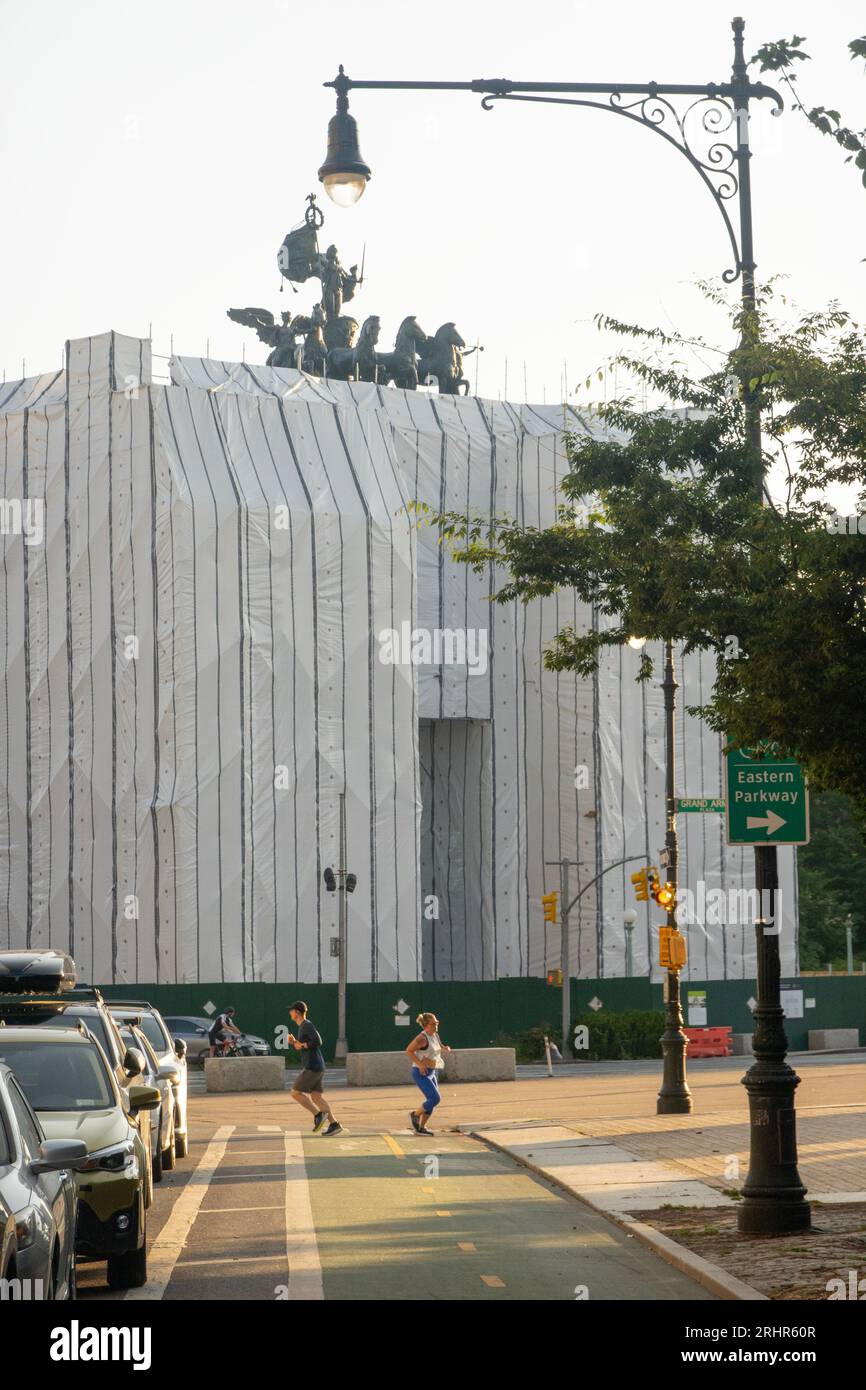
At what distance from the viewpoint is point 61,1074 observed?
12352 millimetres

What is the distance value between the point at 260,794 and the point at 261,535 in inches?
287

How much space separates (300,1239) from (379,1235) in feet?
1.96

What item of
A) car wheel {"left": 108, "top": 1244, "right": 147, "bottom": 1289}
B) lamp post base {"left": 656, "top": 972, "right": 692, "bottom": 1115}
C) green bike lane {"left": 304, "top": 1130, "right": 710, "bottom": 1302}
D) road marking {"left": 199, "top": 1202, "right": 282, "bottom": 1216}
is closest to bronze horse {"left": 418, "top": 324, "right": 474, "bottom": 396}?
lamp post base {"left": 656, "top": 972, "right": 692, "bottom": 1115}

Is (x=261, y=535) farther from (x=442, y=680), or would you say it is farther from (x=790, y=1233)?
(x=790, y=1233)

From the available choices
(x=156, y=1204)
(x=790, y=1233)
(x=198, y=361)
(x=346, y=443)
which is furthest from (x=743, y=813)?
(x=198, y=361)

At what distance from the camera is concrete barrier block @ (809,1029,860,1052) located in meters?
52.2

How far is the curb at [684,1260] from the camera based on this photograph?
10.3 m

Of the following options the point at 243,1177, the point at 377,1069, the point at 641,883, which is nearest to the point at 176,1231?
the point at 243,1177

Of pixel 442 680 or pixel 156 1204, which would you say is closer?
pixel 156 1204

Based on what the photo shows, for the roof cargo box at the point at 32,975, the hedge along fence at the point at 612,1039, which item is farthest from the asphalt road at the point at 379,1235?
the hedge along fence at the point at 612,1039

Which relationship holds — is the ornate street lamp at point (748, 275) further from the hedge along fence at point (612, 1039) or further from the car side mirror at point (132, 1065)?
the hedge along fence at point (612, 1039)

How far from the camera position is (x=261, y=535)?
170 feet

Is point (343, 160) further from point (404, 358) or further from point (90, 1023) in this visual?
point (404, 358)

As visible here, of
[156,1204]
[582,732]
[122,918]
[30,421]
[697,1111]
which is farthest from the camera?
[582,732]
